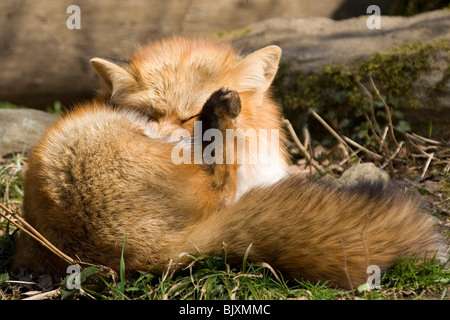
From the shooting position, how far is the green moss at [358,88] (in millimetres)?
4648

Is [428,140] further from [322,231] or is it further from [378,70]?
[322,231]

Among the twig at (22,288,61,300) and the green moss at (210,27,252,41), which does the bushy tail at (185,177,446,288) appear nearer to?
the twig at (22,288,61,300)

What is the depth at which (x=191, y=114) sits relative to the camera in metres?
2.95

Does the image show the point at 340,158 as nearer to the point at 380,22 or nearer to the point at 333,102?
the point at 333,102

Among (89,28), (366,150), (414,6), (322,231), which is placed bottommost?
(322,231)

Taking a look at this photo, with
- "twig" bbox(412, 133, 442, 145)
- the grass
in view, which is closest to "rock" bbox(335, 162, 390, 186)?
"twig" bbox(412, 133, 442, 145)

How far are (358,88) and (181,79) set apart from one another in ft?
7.71

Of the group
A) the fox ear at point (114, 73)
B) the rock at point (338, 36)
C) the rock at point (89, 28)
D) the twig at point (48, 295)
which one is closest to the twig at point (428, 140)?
the rock at point (338, 36)

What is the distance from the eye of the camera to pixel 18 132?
5230mm

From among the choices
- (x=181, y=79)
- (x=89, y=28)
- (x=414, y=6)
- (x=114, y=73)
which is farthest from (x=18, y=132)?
(x=414, y=6)

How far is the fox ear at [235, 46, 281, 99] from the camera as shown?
3.18 meters

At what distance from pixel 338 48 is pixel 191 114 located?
8.99 ft

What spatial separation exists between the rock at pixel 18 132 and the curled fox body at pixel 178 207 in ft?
8.04

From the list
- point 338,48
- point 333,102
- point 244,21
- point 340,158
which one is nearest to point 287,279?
point 340,158
